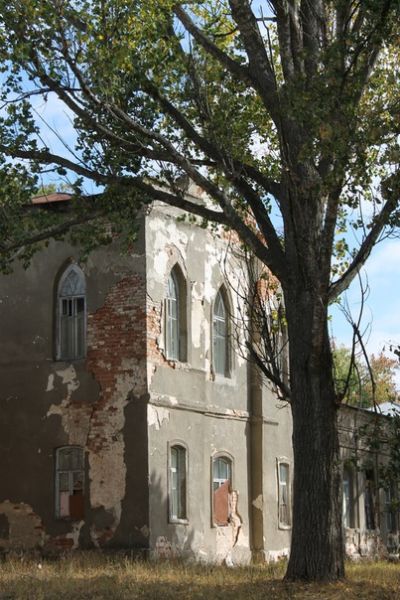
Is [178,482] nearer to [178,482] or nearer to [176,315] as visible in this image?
[178,482]

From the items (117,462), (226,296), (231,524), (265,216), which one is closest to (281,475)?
(231,524)

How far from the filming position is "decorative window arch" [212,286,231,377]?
25344mm

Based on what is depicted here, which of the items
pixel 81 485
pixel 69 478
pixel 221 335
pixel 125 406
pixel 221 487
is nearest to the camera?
pixel 125 406

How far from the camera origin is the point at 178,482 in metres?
22.9

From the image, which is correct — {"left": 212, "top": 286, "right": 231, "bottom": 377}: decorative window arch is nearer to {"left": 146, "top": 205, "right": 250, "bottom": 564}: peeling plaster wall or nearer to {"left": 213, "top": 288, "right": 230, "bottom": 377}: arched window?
{"left": 213, "top": 288, "right": 230, "bottom": 377}: arched window

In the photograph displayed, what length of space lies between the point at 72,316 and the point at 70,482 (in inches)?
A: 142

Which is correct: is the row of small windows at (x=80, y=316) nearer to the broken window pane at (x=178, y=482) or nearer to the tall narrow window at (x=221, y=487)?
the broken window pane at (x=178, y=482)

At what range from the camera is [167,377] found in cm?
2266

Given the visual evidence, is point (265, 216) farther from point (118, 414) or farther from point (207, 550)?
point (207, 550)

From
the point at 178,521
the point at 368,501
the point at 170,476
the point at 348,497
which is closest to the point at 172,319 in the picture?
the point at 170,476

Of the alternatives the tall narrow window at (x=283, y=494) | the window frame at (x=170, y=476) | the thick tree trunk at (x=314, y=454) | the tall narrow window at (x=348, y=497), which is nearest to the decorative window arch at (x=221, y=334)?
the window frame at (x=170, y=476)

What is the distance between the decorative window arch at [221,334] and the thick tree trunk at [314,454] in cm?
917

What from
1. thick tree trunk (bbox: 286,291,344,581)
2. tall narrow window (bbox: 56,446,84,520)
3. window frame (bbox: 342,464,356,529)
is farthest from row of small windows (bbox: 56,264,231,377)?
window frame (bbox: 342,464,356,529)

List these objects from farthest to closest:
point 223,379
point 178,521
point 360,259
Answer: point 223,379 < point 178,521 < point 360,259
